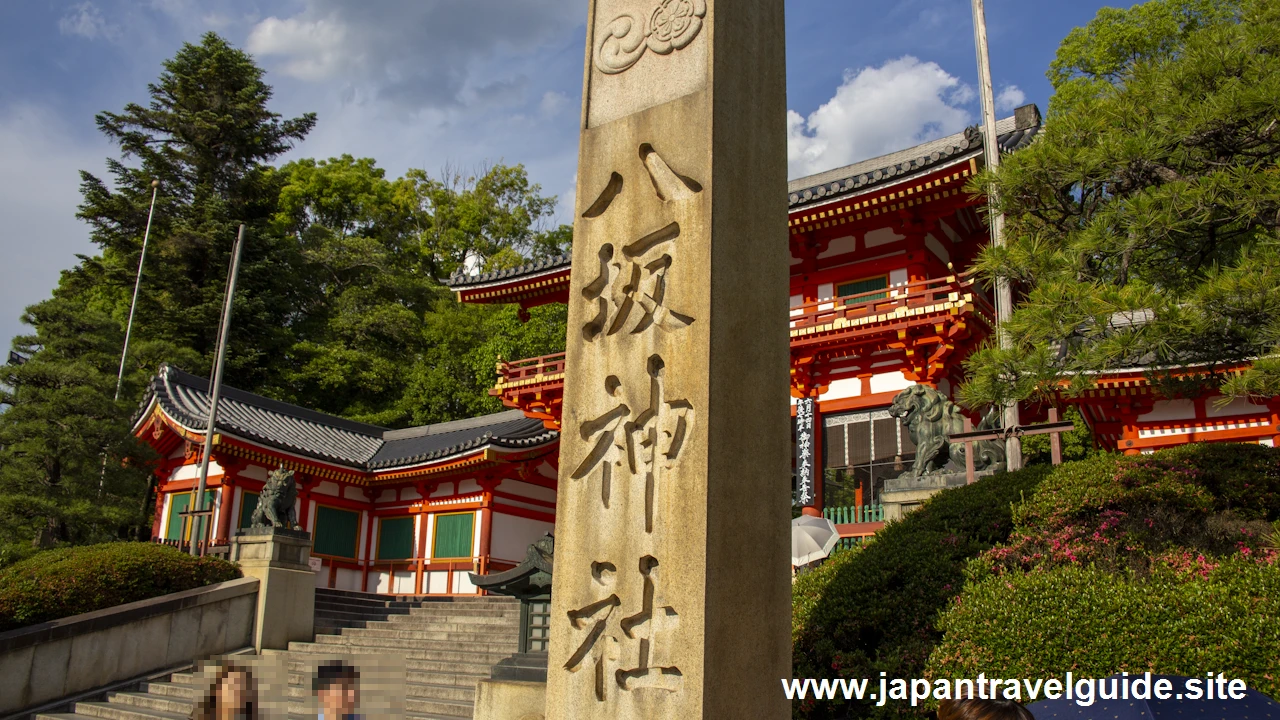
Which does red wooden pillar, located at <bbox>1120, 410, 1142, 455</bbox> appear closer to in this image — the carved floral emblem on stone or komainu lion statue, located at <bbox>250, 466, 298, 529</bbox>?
the carved floral emblem on stone

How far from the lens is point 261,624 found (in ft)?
37.7

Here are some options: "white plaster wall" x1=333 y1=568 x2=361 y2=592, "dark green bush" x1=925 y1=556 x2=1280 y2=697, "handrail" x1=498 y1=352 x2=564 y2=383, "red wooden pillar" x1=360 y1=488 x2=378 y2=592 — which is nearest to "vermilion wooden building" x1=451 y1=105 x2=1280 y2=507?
"handrail" x1=498 y1=352 x2=564 y2=383

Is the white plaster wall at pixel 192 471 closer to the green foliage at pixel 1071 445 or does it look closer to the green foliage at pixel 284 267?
the green foliage at pixel 284 267

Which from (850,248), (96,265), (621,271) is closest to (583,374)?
(621,271)

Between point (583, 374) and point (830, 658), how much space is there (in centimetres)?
266

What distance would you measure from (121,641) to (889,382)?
11.4 m

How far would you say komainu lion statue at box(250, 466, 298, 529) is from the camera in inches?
490

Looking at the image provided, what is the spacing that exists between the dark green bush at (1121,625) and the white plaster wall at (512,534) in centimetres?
1378

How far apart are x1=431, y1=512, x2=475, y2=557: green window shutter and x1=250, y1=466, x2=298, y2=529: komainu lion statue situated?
5.79 metres

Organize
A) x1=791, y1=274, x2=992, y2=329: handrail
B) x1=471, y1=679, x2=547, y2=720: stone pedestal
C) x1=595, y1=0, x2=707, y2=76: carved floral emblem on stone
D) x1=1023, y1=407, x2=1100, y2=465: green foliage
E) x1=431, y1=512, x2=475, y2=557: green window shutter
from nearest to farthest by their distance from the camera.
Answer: x1=595, y1=0, x2=707, y2=76: carved floral emblem on stone
x1=471, y1=679, x2=547, y2=720: stone pedestal
x1=791, y1=274, x2=992, y2=329: handrail
x1=1023, y1=407, x2=1100, y2=465: green foliage
x1=431, y1=512, x2=475, y2=557: green window shutter

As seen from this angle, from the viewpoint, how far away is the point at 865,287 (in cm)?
1570

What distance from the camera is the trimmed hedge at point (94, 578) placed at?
948 cm

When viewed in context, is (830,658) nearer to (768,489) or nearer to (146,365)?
(768,489)

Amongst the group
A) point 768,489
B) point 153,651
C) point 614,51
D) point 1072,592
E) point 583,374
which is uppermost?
point 614,51
